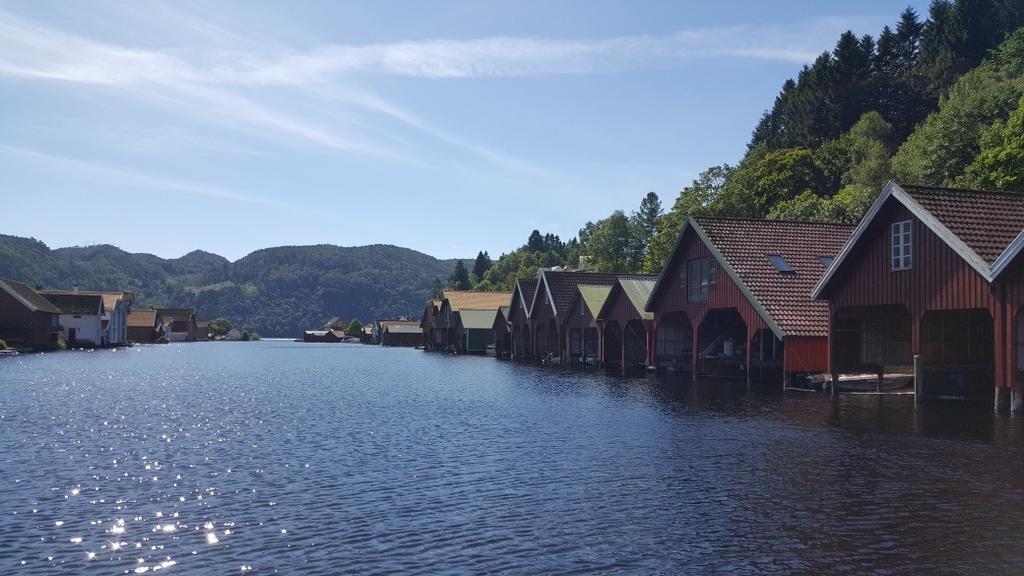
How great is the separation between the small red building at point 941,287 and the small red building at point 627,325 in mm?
18668

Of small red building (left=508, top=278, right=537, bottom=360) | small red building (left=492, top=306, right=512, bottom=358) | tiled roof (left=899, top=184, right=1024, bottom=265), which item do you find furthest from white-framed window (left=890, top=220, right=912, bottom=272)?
small red building (left=492, top=306, right=512, bottom=358)

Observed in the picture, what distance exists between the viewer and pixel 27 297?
10838cm

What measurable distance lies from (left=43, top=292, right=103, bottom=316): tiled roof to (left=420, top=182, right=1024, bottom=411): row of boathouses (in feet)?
299

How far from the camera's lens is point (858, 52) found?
135 m

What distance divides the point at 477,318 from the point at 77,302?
199 feet

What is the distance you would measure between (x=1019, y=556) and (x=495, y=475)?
33.2 ft

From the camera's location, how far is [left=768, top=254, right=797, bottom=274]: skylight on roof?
150 feet

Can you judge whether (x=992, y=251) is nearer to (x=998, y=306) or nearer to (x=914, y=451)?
(x=998, y=306)

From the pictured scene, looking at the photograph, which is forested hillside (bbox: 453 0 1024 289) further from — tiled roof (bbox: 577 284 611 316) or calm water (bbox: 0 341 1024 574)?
calm water (bbox: 0 341 1024 574)

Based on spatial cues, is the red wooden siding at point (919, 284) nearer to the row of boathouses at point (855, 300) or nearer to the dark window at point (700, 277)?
the row of boathouses at point (855, 300)

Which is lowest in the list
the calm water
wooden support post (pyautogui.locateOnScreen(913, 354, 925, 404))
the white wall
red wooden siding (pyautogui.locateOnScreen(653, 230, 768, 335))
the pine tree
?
the calm water

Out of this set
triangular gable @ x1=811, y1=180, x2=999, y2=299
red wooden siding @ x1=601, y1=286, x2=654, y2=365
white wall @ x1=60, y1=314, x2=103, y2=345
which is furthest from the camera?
white wall @ x1=60, y1=314, x2=103, y2=345

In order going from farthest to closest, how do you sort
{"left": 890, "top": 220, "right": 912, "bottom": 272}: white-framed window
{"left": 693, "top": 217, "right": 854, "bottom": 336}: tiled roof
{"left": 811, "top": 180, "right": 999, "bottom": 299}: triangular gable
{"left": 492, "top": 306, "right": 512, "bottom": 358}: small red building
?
{"left": 492, "top": 306, "right": 512, "bottom": 358}: small red building → {"left": 693, "top": 217, "right": 854, "bottom": 336}: tiled roof → {"left": 890, "top": 220, "right": 912, "bottom": 272}: white-framed window → {"left": 811, "top": 180, "right": 999, "bottom": 299}: triangular gable

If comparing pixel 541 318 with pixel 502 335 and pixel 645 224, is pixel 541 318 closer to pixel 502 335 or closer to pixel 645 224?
pixel 502 335
